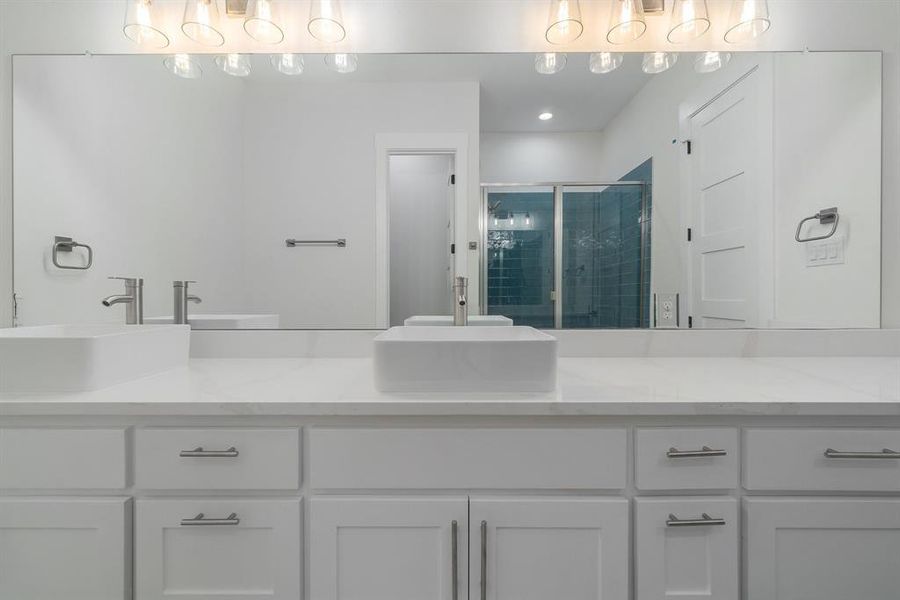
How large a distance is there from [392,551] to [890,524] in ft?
3.47

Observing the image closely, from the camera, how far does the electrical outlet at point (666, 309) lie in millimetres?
1501

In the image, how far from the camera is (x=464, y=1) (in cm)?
148

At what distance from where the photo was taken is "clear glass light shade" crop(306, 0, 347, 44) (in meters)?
1.44

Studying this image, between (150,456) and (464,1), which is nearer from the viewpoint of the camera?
(150,456)

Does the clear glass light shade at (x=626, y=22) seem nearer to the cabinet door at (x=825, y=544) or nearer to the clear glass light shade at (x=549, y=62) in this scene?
the clear glass light shade at (x=549, y=62)

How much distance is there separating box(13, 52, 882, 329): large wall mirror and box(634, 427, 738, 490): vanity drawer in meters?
0.64

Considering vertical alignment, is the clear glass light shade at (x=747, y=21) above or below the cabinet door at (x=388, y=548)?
above

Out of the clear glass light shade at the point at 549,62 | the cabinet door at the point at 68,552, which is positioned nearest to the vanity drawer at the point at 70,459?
the cabinet door at the point at 68,552

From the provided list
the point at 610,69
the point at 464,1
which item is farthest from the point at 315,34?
the point at 610,69

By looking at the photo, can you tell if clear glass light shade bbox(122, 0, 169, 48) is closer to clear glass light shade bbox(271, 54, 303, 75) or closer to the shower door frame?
clear glass light shade bbox(271, 54, 303, 75)

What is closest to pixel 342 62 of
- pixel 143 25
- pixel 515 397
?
pixel 143 25

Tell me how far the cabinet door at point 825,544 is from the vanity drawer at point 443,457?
0.32 m

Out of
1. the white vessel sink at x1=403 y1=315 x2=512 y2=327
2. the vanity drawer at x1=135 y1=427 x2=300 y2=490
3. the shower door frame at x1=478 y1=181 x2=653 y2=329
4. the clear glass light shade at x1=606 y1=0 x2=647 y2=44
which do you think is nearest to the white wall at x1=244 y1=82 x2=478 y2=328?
the white vessel sink at x1=403 y1=315 x2=512 y2=327

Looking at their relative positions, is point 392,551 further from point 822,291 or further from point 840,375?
point 822,291
